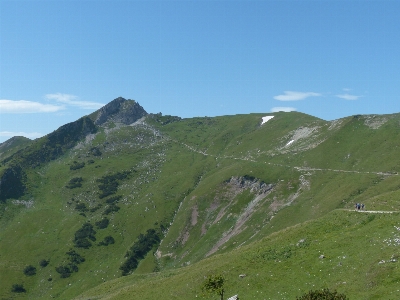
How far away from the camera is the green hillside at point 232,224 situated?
1779 inches

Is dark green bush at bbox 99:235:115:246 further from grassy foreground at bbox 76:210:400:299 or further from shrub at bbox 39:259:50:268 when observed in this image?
grassy foreground at bbox 76:210:400:299

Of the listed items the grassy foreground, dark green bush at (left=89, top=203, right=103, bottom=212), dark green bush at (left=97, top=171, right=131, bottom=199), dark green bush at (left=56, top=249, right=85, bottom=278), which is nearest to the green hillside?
the grassy foreground

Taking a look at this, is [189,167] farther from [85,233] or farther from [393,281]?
[393,281]

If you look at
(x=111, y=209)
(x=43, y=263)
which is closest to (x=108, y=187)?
(x=111, y=209)

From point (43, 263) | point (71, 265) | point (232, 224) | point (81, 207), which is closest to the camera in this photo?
point (232, 224)

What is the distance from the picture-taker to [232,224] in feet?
392

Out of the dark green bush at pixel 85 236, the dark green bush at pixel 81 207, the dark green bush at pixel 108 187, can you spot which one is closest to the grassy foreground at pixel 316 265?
the dark green bush at pixel 85 236

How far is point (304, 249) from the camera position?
48.7m

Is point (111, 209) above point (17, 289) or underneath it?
above

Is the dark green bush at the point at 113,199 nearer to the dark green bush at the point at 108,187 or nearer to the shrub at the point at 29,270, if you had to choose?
the dark green bush at the point at 108,187

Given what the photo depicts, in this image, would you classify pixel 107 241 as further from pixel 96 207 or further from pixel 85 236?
pixel 96 207

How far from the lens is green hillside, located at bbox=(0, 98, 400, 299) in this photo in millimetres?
45188

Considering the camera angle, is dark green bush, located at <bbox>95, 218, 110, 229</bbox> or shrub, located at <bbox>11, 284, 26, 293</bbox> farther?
dark green bush, located at <bbox>95, 218, 110, 229</bbox>

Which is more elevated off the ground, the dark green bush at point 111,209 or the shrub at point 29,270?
the dark green bush at point 111,209
